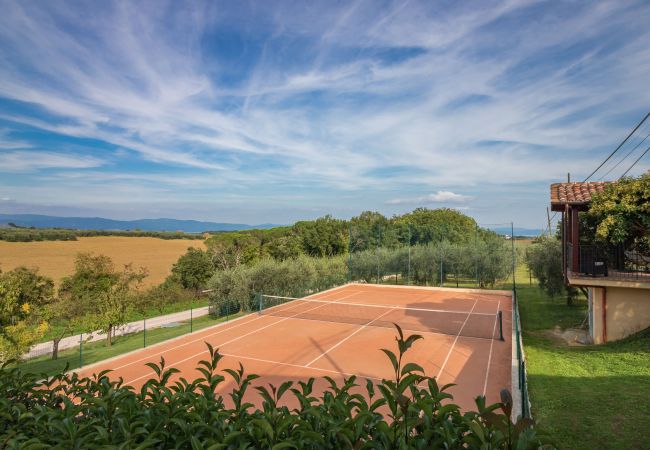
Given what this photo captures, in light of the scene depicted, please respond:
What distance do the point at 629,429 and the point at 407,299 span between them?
12.8 meters

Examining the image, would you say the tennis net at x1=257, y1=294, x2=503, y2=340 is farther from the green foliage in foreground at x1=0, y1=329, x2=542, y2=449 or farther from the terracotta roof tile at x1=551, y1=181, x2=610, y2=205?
the green foliage in foreground at x1=0, y1=329, x2=542, y2=449

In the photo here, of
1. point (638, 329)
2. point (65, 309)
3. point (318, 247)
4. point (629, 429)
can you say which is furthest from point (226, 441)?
point (318, 247)

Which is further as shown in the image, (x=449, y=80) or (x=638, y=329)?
(x=449, y=80)

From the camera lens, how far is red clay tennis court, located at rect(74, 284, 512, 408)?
26.5 feet

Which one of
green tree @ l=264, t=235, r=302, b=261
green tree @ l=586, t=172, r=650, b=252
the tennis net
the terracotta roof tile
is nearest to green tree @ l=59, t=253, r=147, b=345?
the tennis net

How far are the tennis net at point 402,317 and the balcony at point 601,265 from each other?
2.31m

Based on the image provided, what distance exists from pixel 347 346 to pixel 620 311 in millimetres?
6870

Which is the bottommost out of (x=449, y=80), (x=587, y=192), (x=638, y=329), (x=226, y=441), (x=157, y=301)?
(x=157, y=301)

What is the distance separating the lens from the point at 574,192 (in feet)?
34.6

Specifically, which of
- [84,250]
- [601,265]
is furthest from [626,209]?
[84,250]

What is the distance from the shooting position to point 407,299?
1770 centimetres

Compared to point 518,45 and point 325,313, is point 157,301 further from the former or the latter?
point 518,45

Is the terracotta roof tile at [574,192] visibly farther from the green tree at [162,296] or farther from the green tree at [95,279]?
the green tree at [162,296]

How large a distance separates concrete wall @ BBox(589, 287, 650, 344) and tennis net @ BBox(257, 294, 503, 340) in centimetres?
228
